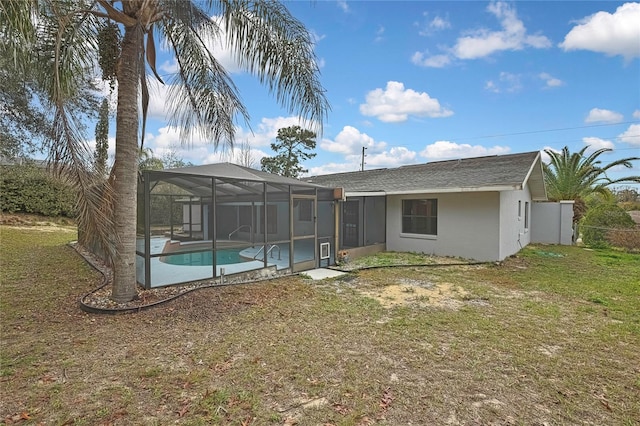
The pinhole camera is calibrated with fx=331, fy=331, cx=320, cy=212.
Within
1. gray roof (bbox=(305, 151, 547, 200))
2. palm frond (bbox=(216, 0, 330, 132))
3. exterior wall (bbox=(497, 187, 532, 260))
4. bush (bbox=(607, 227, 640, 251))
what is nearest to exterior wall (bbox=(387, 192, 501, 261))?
exterior wall (bbox=(497, 187, 532, 260))

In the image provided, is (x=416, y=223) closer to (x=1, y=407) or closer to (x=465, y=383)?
(x=465, y=383)

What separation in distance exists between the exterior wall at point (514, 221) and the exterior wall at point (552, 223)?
3.24ft

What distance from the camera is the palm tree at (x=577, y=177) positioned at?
56.1ft

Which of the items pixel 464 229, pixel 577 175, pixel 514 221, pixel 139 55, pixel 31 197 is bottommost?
pixel 464 229

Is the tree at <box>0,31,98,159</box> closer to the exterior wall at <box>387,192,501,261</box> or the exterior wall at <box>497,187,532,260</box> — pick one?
the exterior wall at <box>387,192,501,261</box>

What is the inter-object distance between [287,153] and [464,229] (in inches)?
736

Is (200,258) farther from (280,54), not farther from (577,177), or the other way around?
(577,177)

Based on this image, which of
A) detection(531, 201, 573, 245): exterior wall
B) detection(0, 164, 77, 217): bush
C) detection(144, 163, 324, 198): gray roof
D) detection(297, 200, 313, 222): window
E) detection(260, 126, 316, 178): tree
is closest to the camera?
detection(144, 163, 324, 198): gray roof

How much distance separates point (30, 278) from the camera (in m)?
7.66

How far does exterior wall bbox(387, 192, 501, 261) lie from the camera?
10359 mm

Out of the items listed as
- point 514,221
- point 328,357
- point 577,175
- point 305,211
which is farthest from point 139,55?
point 577,175

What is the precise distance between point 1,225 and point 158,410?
19.8 meters

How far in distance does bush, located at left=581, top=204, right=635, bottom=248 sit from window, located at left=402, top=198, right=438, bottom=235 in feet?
25.6

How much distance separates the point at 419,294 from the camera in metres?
6.70
